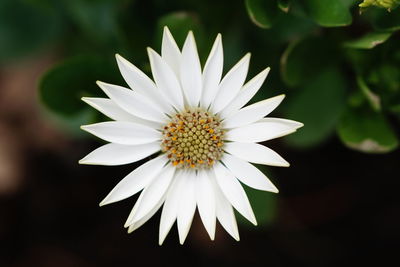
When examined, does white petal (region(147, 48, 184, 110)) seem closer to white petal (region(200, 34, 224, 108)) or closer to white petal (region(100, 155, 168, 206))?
white petal (region(200, 34, 224, 108))

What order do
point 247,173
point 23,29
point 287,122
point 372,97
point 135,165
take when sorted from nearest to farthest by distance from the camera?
point 287,122 < point 247,173 < point 372,97 < point 135,165 < point 23,29

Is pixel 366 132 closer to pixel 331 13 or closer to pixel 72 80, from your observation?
pixel 331 13

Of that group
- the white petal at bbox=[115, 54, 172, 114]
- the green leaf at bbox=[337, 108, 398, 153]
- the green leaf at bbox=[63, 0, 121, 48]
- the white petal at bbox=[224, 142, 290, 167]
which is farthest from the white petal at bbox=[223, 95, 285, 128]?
the green leaf at bbox=[63, 0, 121, 48]

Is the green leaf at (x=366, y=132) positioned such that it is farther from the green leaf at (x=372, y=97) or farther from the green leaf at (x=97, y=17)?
the green leaf at (x=97, y=17)

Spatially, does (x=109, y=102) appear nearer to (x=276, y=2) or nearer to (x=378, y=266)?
(x=276, y=2)

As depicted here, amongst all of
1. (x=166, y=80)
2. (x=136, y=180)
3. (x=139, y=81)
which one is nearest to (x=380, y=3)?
(x=166, y=80)

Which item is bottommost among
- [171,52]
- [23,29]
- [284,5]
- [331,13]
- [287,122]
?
[287,122]

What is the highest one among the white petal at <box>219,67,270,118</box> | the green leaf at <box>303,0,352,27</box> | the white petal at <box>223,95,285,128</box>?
the green leaf at <box>303,0,352,27</box>
